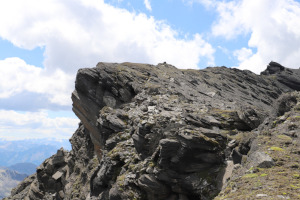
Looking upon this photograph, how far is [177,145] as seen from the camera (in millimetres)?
20406

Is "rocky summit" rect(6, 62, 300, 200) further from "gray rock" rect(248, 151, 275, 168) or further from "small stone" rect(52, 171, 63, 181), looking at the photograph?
"small stone" rect(52, 171, 63, 181)

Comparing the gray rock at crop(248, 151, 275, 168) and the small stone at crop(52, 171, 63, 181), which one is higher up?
the small stone at crop(52, 171, 63, 181)

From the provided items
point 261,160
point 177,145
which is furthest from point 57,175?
point 261,160

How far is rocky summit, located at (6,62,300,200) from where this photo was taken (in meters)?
13.7

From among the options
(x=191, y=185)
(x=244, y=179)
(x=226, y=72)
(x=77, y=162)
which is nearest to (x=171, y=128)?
(x=191, y=185)

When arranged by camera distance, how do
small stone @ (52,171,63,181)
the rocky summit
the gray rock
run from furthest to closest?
1. small stone @ (52,171,63,181)
2. the rocky summit
3. the gray rock

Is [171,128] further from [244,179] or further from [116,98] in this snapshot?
[116,98]

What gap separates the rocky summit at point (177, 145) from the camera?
13.7 meters

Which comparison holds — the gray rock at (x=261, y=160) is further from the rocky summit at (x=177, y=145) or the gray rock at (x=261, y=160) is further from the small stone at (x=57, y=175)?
the small stone at (x=57, y=175)

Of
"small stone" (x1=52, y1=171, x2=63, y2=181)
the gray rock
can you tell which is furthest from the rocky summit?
"small stone" (x1=52, y1=171, x2=63, y2=181)

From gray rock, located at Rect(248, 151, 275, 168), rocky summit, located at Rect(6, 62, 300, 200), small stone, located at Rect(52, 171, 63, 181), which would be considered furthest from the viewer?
small stone, located at Rect(52, 171, 63, 181)

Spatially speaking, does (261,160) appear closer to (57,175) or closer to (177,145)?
(177,145)

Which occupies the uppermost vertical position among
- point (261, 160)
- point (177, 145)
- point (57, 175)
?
point (57, 175)

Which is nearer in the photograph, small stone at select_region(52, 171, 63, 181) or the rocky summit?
the rocky summit
